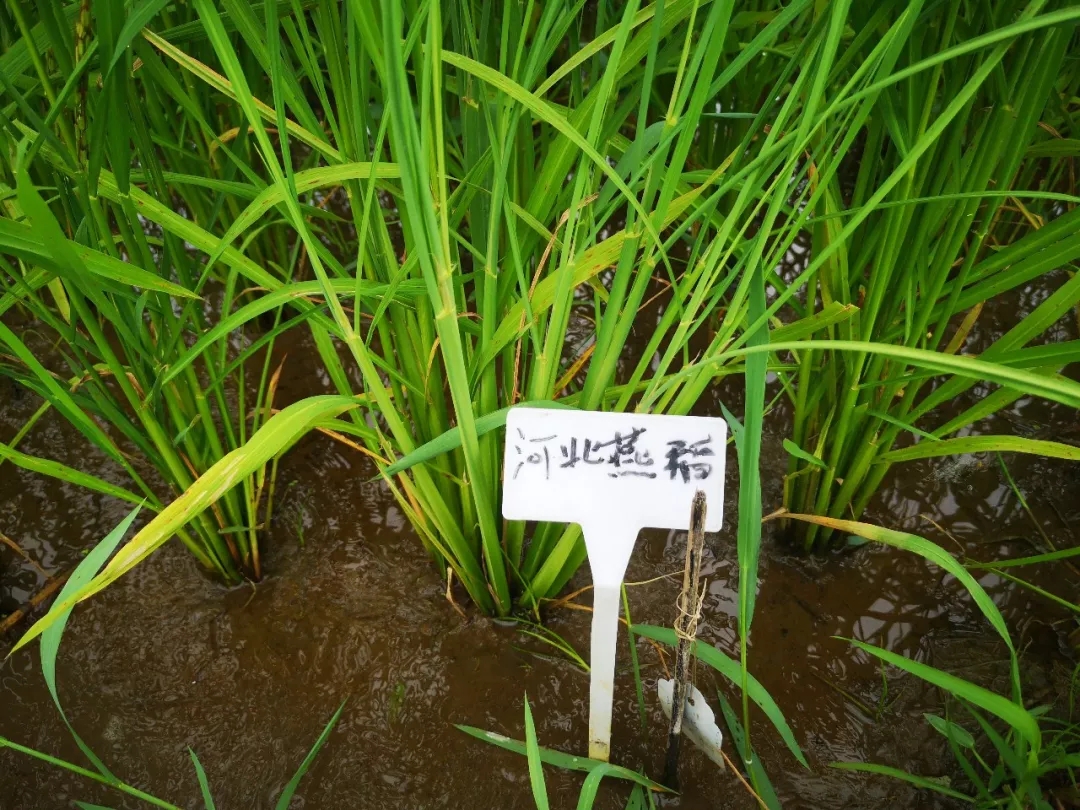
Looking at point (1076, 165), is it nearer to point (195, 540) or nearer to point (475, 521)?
point (475, 521)

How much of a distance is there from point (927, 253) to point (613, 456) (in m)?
0.44

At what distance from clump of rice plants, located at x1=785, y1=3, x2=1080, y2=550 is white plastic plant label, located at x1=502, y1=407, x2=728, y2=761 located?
158mm

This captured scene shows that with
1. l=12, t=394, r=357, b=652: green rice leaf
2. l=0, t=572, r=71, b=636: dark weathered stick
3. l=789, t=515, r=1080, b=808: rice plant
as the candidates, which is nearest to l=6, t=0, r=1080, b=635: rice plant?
l=12, t=394, r=357, b=652: green rice leaf

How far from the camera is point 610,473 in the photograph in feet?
2.05

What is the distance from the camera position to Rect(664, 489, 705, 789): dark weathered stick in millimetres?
596

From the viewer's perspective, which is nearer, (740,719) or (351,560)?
(740,719)

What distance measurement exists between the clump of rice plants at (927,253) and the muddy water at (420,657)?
14cm

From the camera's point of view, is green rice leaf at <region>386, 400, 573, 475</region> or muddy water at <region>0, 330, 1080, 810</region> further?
muddy water at <region>0, 330, 1080, 810</region>

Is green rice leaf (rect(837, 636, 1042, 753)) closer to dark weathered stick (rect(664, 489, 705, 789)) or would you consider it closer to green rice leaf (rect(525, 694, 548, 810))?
dark weathered stick (rect(664, 489, 705, 789))

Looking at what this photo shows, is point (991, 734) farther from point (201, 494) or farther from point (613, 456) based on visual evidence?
point (201, 494)

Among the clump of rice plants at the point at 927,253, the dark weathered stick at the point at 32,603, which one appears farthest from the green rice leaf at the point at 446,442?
the dark weathered stick at the point at 32,603

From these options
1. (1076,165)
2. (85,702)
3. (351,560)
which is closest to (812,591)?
(351,560)

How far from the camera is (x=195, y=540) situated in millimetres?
981

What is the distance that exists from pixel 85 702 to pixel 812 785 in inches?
31.9
